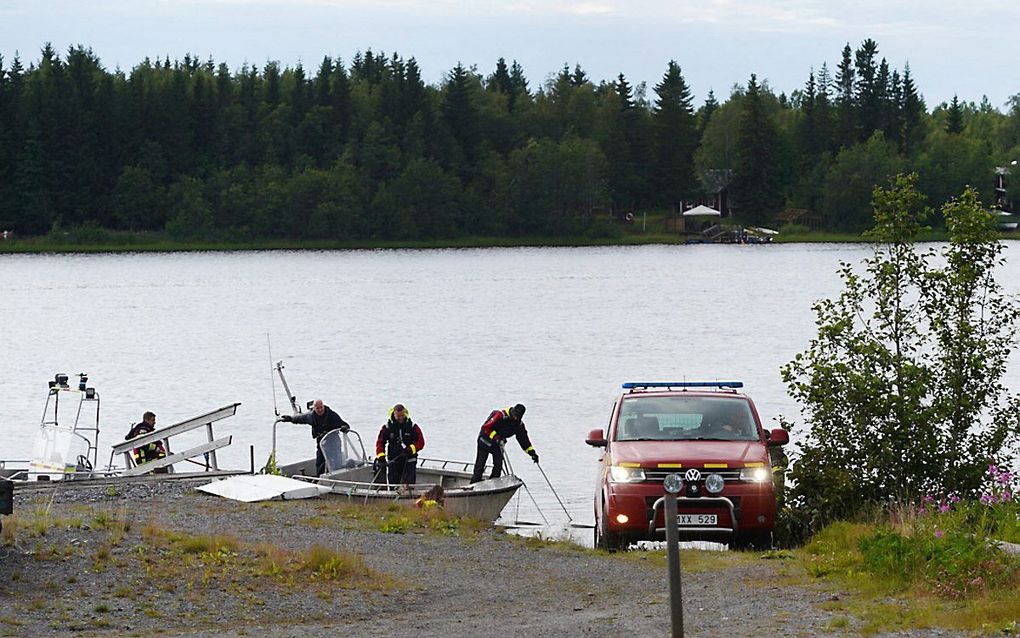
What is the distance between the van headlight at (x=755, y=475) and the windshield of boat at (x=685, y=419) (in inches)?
34.2

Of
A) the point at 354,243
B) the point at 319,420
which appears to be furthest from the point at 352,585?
the point at 354,243

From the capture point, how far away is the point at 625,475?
16.3 metres

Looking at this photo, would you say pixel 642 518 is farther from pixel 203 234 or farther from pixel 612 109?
pixel 612 109

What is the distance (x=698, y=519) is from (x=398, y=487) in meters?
6.36

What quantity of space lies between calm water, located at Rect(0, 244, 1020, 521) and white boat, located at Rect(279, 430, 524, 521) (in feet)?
12.6

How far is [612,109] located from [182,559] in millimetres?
150144

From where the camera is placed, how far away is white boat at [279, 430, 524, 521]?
69.2 feet

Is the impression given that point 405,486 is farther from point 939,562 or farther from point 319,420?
point 939,562

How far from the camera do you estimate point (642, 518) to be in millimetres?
16125

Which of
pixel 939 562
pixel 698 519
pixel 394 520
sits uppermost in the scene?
pixel 939 562

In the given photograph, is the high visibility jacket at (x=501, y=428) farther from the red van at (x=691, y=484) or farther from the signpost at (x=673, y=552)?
the signpost at (x=673, y=552)

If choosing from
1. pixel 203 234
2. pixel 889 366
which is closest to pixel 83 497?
pixel 889 366

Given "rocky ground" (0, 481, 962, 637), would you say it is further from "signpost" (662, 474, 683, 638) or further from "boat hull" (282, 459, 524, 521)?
"boat hull" (282, 459, 524, 521)

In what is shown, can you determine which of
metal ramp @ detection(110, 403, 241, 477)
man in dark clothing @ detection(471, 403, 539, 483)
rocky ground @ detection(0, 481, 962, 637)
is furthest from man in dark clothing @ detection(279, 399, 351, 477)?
rocky ground @ detection(0, 481, 962, 637)
